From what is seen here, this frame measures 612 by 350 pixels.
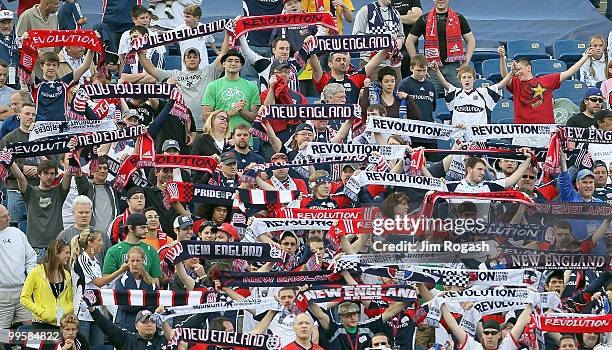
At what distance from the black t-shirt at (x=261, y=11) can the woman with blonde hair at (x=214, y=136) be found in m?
2.26

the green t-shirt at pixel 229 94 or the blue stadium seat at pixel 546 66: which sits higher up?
the blue stadium seat at pixel 546 66

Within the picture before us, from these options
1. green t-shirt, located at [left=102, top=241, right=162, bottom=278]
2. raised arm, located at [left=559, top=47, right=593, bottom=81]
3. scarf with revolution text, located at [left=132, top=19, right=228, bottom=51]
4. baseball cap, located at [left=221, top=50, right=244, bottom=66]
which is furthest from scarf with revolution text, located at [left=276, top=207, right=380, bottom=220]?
raised arm, located at [left=559, top=47, right=593, bottom=81]

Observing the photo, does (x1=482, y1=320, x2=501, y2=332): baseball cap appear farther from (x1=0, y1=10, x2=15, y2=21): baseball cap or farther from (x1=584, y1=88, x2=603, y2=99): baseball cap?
(x1=0, y1=10, x2=15, y2=21): baseball cap

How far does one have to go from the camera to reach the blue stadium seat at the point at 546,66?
72.9ft

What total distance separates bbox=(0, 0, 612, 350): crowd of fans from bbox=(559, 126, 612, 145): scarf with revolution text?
0.74 ft

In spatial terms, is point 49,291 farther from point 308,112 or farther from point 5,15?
point 5,15

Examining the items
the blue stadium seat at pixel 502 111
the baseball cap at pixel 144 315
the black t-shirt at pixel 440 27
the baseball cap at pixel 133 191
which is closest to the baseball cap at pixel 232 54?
the black t-shirt at pixel 440 27

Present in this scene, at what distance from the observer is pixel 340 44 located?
64.3 ft

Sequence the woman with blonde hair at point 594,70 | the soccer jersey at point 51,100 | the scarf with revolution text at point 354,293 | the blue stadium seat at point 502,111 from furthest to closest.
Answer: the woman with blonde hair at point 594,70 < the blue stadium seat at point 502,111 < the soccer jersey at point 51,100 < the scarf with revolution text at point 354,293

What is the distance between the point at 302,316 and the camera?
15.3 m

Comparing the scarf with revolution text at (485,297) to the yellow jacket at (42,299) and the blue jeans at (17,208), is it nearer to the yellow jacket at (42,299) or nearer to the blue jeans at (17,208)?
the yellow jacket at (42,299)

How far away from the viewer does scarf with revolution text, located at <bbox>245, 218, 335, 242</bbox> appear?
16.2 metres

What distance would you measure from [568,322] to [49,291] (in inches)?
174

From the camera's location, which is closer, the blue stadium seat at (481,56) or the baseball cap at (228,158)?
the baseball cap at (228,158)
